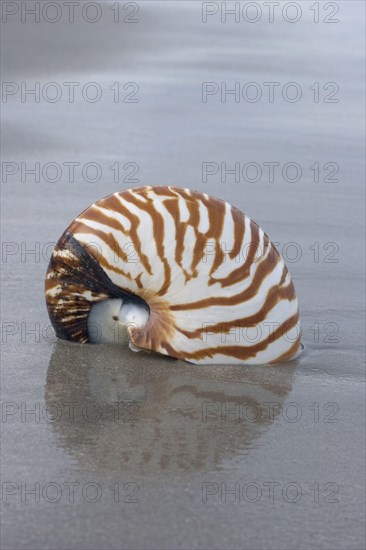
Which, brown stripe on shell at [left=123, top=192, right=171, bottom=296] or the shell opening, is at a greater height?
brown stripe on shell at [left=123, top=192, right=171, bottom=296]

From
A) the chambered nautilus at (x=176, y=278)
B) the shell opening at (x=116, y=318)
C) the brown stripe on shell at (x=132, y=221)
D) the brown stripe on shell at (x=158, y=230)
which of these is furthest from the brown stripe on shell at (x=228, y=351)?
the brown stripe on shell at (x=132, y=221)

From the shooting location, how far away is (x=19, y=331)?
4977mm

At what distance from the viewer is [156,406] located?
4199 mm

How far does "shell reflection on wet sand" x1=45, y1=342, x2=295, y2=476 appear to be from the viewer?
3762mm

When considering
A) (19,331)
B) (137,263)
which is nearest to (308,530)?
(137,263)

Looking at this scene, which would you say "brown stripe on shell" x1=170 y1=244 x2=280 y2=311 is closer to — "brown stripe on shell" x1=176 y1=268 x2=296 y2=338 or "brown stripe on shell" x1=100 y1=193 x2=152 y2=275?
"brown stripe on shell" x1=176 y1=268 x2=296 y2=338

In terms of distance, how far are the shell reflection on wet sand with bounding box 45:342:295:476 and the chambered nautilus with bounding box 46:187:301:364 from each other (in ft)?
0.39

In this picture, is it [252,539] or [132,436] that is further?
[132,436]

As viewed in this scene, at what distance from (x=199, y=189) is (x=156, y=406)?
3.48m

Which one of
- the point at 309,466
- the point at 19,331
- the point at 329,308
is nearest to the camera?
the point at 309,466

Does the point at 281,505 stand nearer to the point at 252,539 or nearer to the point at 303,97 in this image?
the point at 252,539

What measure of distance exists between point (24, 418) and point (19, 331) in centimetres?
100

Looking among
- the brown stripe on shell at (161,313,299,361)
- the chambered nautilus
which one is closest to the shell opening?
the chambered nautilus

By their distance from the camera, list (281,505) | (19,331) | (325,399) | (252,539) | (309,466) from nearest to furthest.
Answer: (252,539) → (281,505) → (309,466) → (325,399) → (19,331)
